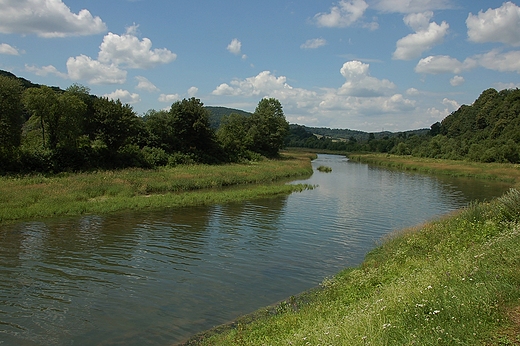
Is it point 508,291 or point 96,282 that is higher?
point 508,291

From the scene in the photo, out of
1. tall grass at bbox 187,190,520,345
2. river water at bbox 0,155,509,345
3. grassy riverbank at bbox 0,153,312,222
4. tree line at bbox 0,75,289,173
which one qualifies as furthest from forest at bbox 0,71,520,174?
tall grass at bbox 187,190,520,345

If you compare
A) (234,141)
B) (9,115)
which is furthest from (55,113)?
(234,141)

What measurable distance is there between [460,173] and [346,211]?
43348 mm

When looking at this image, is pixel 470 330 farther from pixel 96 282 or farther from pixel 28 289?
pixel 28 289

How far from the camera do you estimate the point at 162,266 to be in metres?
14.1

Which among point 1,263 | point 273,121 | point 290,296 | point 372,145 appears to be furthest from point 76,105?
point 372,145

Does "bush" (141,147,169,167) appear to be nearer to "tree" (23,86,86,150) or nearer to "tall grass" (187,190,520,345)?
"tree" (23,86,86,150)

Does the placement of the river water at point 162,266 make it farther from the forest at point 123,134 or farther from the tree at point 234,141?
the tree at point 234,141

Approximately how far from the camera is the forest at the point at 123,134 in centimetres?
3391

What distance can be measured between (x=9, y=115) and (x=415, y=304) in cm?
3681

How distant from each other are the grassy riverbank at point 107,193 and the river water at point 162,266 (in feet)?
5.64

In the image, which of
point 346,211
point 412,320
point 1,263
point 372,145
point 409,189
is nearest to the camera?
point 412,320

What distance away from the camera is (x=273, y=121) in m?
87.8

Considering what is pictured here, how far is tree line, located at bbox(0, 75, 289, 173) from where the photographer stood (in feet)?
110
